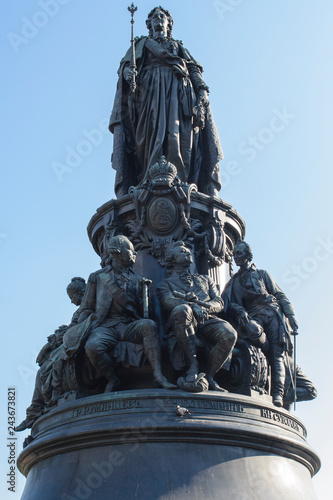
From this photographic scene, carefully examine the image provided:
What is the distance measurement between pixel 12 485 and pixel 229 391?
4690 mm

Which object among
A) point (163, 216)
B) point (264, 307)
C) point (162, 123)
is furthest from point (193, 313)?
point (162, 123)

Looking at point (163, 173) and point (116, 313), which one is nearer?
point (116, 313)

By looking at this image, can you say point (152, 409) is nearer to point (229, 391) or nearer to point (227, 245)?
point (229, 391)

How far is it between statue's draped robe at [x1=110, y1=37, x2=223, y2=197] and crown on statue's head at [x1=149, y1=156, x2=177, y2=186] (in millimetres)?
922

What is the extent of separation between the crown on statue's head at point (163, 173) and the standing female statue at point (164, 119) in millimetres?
945

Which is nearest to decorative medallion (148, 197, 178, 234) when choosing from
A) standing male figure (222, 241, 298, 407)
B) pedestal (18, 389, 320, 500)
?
standing male figure (222, 241, 298, 407)

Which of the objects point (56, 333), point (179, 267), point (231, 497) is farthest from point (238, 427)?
point (56, 333)

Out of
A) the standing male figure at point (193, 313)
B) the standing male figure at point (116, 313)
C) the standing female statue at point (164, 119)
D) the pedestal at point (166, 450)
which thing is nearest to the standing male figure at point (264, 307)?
the standing male figure at point (193, 313)

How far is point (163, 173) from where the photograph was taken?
1289cm

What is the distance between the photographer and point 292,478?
34.2 ft

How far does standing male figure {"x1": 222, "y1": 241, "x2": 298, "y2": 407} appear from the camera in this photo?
11625mm

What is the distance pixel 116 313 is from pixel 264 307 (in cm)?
264

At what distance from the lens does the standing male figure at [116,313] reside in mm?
10625

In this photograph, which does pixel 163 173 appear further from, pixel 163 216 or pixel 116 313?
pixel 116 313
